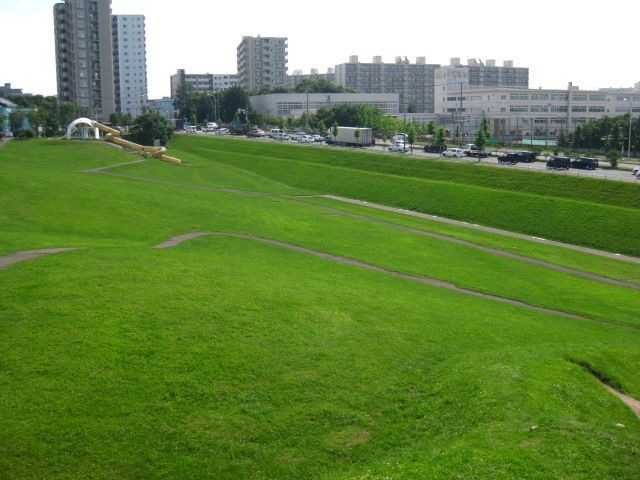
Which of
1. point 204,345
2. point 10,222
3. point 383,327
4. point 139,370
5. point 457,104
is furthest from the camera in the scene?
point 457,104

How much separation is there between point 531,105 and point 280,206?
87.4 meters

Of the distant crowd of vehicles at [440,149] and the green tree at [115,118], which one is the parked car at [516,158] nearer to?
the distant crowd of vehicles at [440,149]

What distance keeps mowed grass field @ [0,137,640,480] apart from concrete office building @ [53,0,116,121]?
384 feet

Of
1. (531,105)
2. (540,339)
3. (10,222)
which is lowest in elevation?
(540,339)

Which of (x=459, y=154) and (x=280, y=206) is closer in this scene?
(x=280, y=206)

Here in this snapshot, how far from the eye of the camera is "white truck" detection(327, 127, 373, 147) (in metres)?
111

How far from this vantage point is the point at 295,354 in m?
21.7

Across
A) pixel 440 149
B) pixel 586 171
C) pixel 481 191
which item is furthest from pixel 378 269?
pixel 440 149

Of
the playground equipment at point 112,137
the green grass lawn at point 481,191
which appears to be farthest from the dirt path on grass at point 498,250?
the playground equipment at point 112,137

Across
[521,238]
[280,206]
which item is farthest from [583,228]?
[280,206]

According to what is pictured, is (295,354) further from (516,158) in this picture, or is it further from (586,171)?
(516,158)

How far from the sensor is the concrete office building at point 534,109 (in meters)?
129

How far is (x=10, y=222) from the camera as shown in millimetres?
40062

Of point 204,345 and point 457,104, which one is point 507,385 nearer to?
point 204,345
